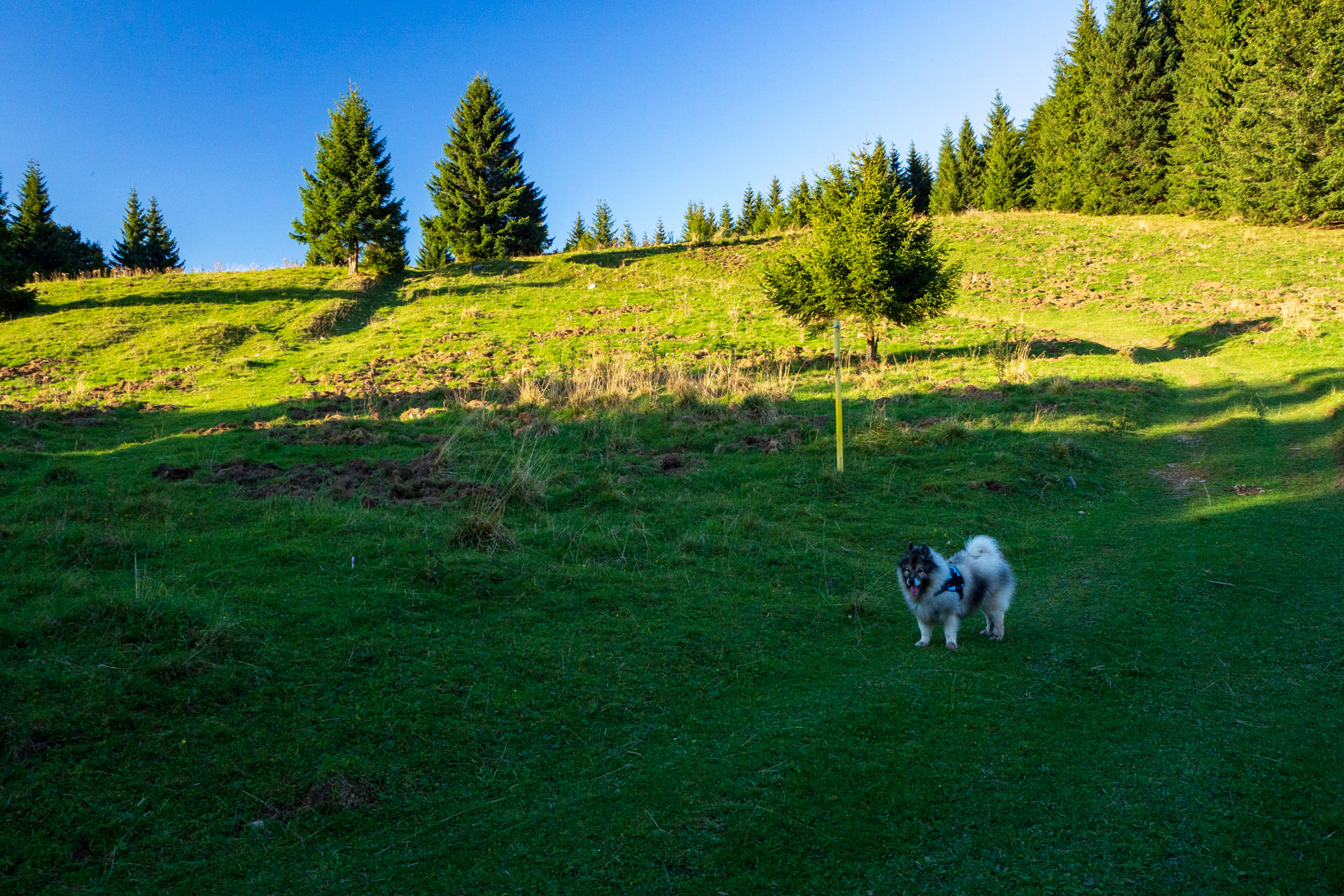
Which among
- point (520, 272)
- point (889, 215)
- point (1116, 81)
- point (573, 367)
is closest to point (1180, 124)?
point (1116, 81)

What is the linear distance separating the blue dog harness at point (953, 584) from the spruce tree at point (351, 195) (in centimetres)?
3950

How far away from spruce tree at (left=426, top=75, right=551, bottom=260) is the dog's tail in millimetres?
42027

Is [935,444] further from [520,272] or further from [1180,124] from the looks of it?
[1180,124]

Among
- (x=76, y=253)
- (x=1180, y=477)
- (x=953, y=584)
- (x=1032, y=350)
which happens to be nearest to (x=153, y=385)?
(x=953, y=584)

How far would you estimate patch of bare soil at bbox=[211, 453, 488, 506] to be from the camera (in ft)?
35.0

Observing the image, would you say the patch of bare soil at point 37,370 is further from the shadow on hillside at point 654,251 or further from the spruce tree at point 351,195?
the shadow on hillside at point 654,251

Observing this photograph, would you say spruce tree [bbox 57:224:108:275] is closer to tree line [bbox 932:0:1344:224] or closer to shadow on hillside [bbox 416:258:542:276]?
shadow on hillside [bbox 416:258:542:276]

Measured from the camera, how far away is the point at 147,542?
7.78 metres

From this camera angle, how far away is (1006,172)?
5831 cm

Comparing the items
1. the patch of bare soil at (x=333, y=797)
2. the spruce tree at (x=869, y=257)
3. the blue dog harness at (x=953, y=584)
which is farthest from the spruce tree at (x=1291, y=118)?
the patch of bare soil at (x=333, y=797)

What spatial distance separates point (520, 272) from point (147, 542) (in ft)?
116

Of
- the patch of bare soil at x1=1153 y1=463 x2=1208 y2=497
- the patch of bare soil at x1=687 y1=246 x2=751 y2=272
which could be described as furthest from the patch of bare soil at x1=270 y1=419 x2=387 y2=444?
the patch of bare soil at x1=687 y1=246 x2=751 y2=272

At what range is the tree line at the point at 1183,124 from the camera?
125 feet

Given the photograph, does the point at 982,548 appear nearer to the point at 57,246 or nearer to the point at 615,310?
the point at 615,310
